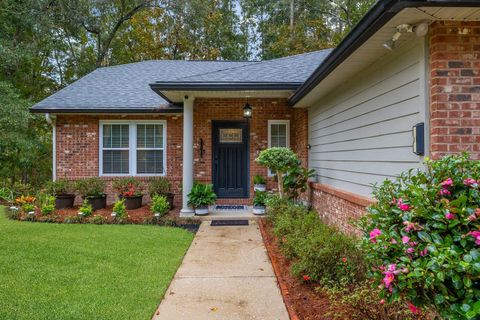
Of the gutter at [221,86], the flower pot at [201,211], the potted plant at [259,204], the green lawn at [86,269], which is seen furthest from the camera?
the potted plant at [259,204]

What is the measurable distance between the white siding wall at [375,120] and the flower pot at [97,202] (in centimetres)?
563

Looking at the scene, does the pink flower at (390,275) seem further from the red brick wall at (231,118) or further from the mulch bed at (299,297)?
the red brick wall at (231,118)

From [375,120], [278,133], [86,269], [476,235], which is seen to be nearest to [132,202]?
[278,133]

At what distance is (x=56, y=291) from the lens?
357 cm

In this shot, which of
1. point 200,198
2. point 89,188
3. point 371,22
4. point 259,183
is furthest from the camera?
point 89,188

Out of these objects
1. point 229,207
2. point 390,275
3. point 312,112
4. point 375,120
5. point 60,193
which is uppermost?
point 312,112

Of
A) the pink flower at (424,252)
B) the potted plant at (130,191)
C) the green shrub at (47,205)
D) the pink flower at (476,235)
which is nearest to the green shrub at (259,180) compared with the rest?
the potted plant at (130,191)

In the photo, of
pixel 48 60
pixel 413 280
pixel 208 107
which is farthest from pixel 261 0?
pixel 413 280

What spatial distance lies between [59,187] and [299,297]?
24.5 feet

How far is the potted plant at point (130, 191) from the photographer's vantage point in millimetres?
8547

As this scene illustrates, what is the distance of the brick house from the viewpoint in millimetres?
2938

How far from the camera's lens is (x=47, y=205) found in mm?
7863

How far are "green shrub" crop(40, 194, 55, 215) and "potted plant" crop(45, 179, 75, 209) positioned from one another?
516mm

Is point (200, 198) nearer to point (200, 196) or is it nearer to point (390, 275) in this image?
point (200, 196)
